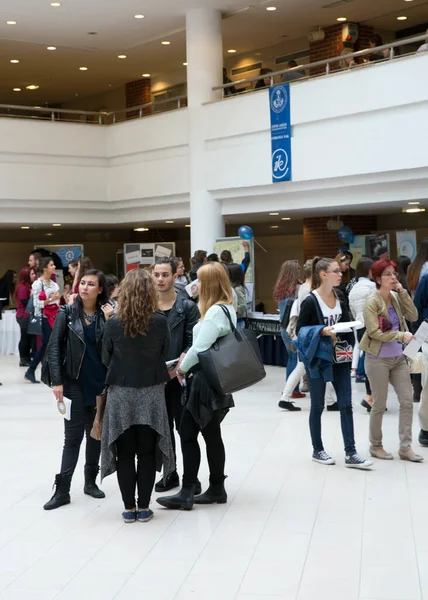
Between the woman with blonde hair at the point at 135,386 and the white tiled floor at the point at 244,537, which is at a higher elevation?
the woman with blonde hair at the point at 135,386

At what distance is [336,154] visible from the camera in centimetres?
1516

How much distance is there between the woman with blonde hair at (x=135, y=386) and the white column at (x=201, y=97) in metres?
12.2

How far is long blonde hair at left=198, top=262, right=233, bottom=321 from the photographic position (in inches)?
234

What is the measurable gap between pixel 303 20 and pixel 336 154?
4846 mm

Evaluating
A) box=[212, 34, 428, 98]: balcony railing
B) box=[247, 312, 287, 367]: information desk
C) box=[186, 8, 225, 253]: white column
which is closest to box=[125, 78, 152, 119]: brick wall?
box=[186, 8, 225, 253]: white column

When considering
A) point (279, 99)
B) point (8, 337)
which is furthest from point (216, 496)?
point (8, 337)

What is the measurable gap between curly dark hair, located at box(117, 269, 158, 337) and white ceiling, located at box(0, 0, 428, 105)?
41.4 feet

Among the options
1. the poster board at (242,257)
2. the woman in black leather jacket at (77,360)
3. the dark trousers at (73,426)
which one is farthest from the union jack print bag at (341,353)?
the poster board at (242,257)

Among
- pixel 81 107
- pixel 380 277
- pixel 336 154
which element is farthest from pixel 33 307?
pixel 81 107

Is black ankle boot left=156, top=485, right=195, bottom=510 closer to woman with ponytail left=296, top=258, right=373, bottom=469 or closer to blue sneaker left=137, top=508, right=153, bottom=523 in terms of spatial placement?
blue sneaker left=137, top=508, right=153, bottom=523

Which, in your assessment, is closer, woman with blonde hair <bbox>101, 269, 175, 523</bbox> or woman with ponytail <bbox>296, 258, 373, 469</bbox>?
woman with blonde hair <bbox>101, 269, 175, 523</bbox>

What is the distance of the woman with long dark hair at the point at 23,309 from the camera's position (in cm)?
1484

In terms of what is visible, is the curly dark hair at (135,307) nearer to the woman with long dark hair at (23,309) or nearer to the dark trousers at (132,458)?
the dark trousers at (132,458)

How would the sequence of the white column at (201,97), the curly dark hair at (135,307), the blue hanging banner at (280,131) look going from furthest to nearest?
the white column at (201,97)
the blue hanging banner at (280,131)
the curly dark hair at (135,307)
